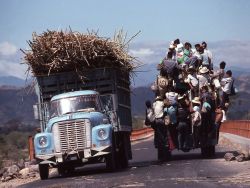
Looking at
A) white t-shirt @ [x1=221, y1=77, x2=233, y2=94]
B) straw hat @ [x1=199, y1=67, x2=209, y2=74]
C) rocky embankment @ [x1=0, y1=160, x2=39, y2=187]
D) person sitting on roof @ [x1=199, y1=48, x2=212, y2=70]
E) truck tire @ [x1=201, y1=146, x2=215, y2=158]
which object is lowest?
rocky embankment @ [x1=0, y1=160, x2=39, y2=187]

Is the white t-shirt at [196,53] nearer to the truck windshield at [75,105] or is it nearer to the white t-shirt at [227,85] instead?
the white t-shirt at [227,85]

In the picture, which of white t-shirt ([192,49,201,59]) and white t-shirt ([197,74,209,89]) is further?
white t-shirt ([192,49,201,59])

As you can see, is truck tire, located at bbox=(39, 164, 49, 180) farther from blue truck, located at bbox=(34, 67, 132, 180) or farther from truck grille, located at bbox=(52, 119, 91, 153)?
truck grille, located at bbox=(52, 119, 91, 153)

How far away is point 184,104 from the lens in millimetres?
21531

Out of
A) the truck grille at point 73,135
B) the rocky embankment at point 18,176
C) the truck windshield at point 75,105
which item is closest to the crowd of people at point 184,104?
the truck windshield at point 75,105

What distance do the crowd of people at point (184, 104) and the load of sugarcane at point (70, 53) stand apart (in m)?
1.43

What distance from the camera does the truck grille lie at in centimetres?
1872

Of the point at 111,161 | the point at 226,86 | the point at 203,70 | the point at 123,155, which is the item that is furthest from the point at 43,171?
the point at 226,86

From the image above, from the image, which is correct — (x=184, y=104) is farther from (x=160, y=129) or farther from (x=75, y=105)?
(x=75, y=105)

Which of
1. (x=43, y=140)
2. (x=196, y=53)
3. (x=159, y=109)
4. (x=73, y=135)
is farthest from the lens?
(x=196, y=53)

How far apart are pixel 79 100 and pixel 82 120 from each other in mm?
1086

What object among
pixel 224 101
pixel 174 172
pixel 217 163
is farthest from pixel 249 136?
pixel 174 172

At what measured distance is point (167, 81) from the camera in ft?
70.7

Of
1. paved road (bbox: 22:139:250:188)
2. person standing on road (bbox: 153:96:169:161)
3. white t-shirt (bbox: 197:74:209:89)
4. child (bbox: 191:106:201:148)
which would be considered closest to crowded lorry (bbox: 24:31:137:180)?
person standing on road (bbox: 153:96:169:161)
